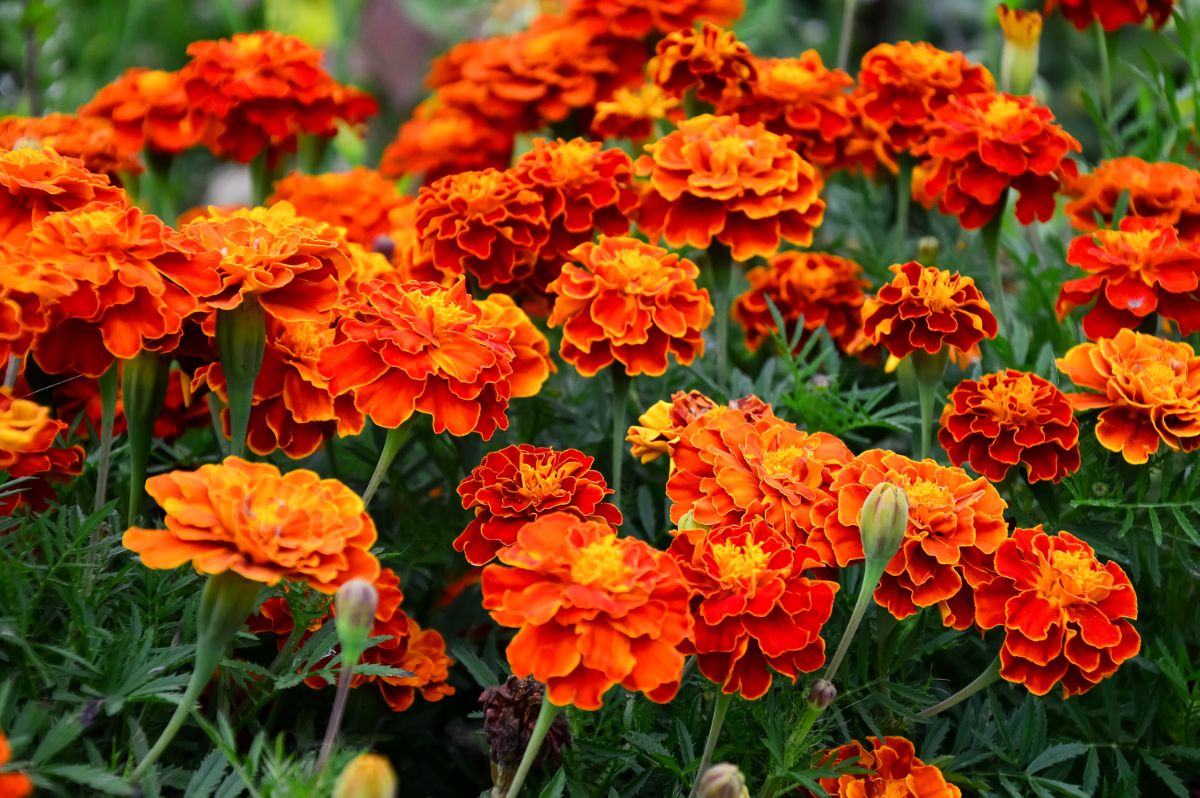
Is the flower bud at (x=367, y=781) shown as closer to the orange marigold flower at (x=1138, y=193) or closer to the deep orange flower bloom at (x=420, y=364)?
the deep orange flower bloom at (x=420, y=364)

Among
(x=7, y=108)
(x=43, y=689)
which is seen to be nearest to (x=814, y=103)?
(x=43, y=689)

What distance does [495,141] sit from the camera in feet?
4.97

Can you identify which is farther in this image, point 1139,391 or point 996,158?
point 996,158

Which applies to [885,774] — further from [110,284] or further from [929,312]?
[110,284]

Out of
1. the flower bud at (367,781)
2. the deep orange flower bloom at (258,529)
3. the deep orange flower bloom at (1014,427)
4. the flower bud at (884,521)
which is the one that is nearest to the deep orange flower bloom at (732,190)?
the deep orange flower bloom at (1014,427)

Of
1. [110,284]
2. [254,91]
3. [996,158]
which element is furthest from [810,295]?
[110,284]

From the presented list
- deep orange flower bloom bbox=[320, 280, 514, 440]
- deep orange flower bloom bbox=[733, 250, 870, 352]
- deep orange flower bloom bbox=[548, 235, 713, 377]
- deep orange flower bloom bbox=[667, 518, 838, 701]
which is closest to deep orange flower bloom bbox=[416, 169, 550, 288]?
deep orange flower bloom bbox=[548, 235, 713, 377]

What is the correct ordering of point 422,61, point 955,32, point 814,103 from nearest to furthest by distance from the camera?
point 814,103 < point 422,61 < point 955,32

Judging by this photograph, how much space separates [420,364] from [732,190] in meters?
0.36

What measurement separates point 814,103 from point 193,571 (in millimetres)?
787

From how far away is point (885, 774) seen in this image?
2.81 ft

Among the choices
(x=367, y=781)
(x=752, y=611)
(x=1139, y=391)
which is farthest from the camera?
(x=1139, y=391)

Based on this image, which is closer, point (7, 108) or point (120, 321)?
point (120, 321)

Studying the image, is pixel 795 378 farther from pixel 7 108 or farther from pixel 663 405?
pixel 7 108
